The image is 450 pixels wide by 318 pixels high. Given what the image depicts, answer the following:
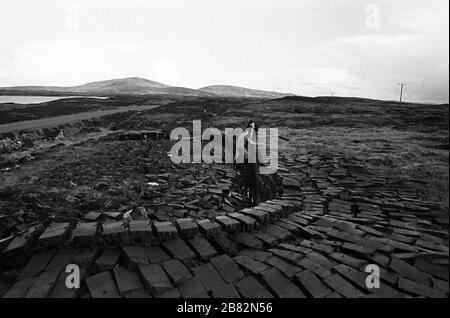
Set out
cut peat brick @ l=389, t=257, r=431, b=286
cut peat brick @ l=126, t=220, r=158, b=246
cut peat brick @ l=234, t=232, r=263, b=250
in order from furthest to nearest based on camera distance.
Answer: cut peat brick @ l=234, t=232, r=263, b=250
cut peat brick @ l=126, t=220, r=158, b=246
cut peat brick @ l=389, t=257, r=431, b=286

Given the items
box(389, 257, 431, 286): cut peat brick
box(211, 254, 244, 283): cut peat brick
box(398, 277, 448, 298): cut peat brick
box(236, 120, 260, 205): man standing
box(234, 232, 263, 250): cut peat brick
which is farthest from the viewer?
box(236, 120, 260, 205): man standing

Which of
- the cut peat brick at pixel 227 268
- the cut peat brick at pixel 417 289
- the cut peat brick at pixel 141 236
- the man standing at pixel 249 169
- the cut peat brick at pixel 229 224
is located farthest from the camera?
the man standing at pixel 249 169

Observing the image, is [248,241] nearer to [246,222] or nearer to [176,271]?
[246,222]

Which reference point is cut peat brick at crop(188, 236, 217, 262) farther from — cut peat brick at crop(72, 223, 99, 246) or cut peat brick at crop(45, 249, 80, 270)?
cut peat brick at crop(45, 249, 80, 270)

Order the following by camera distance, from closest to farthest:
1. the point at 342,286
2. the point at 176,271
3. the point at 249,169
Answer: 1. the point at 342,286
2. the point at 176,271
3. the point at 249,169

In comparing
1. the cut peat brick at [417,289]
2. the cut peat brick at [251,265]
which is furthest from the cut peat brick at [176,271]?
the cut peat brick at [417,289]

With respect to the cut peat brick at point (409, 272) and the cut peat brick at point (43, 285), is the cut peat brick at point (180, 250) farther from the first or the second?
the cut peat brick at point (409, 272)

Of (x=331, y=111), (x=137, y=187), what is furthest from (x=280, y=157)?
(x=331, y=111)

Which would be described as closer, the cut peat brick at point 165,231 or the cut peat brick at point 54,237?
the cut peat brick at point 54,237

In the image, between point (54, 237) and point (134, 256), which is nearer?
point (134, 256)

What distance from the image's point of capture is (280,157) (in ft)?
30.6

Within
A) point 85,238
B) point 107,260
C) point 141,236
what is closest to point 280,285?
point 141,236

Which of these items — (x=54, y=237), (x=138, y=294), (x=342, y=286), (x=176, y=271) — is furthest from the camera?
(x=54, y=237)

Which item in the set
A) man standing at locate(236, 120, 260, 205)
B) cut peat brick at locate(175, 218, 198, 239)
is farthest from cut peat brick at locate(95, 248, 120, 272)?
man standing at locate(236, 120, 260, 205)
